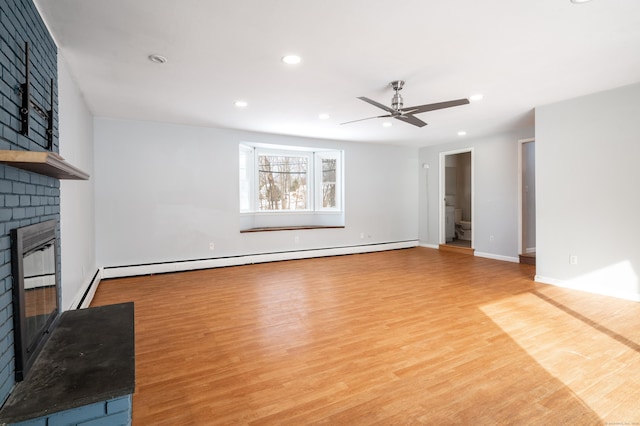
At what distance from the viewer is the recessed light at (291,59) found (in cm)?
295

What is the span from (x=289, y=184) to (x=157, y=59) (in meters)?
4.44

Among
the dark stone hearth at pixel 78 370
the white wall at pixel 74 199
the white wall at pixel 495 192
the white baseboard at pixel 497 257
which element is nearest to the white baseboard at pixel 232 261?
the white wall at pixel 74 199

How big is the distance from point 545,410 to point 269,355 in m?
1.78

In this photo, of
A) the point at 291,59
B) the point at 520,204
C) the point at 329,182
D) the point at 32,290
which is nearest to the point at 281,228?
the point at 329,182

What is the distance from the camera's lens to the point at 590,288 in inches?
164

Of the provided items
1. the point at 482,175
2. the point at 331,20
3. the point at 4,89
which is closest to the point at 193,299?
the point at 4,89

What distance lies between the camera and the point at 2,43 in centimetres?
147

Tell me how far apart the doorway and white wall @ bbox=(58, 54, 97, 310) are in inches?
265

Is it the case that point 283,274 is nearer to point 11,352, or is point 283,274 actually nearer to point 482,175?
point 11,352

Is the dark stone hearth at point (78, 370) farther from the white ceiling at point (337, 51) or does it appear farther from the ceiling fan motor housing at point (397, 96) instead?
the ceiling fan motor housing at point (397, 96)

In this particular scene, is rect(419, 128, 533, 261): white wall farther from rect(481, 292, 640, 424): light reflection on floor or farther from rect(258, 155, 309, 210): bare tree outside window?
rect(258, 155, 309, 210): bare tree outside window

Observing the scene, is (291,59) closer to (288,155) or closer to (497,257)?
(288,155)

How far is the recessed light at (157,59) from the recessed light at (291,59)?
1.08 m

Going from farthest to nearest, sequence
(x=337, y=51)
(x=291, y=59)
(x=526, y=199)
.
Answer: (x=526, y=199), (x=291, y=59), (x=337, y=51)
